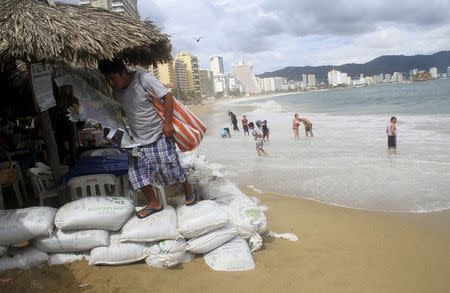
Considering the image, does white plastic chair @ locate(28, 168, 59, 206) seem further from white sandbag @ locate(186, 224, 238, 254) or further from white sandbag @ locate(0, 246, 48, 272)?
white sandbag @ locate(186, 224, 238, 254)

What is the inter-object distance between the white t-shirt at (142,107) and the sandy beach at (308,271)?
3.62 feet

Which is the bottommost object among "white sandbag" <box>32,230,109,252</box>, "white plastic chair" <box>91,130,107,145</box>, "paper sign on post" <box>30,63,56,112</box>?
"white sandbag" <box>32,230,109,252</box>

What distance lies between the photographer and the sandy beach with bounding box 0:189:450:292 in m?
2.98

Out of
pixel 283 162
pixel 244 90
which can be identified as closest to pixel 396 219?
pixel 283 162

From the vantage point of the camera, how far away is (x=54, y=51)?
3326 millimetres

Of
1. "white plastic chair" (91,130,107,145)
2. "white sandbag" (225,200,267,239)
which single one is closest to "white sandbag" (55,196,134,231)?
"white sandbag" (225,200,267,239)

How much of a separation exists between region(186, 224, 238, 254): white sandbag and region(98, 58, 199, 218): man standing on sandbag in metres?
0.46

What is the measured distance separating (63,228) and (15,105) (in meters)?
4.62

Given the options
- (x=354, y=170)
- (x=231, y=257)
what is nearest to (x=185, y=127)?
(x=231, y=257)

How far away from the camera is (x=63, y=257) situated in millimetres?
3293

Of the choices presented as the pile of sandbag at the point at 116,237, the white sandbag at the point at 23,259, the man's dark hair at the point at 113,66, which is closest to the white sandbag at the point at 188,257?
the pile of sandbag at the point at 116,237

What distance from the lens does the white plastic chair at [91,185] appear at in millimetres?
3939

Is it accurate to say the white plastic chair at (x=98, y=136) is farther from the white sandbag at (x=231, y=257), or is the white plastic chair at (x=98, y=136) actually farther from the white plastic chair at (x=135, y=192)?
the white sandbag at (x=231, y=257)

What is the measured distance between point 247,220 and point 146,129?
1207 mm
